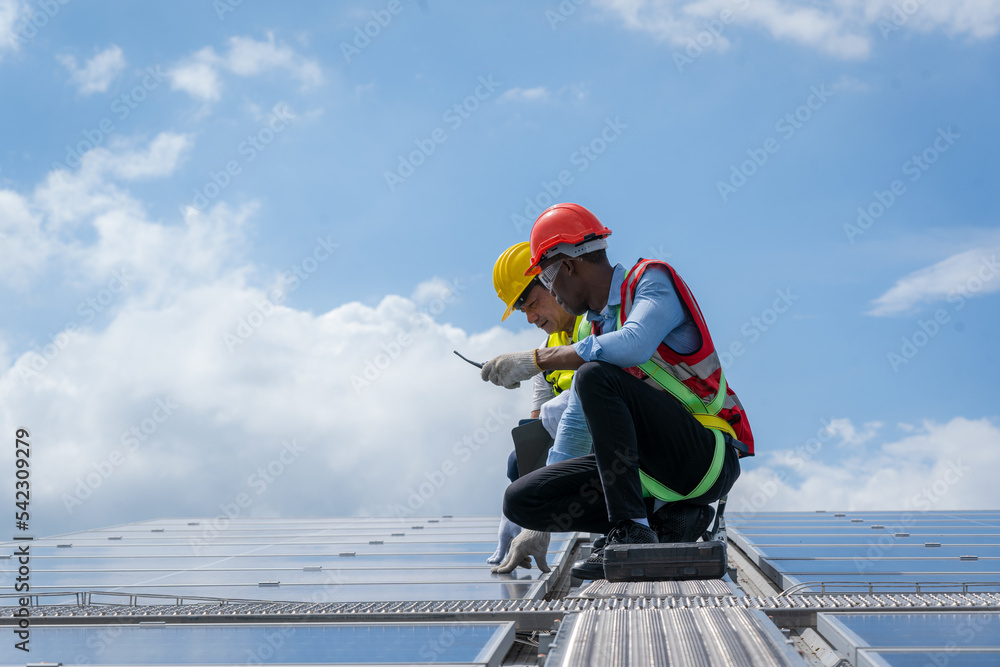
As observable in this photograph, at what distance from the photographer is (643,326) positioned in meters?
2.59

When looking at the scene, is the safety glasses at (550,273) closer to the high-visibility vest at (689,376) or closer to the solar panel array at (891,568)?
the high-visibility vest at (689,376)

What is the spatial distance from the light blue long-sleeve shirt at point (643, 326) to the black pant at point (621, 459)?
2.4 inches

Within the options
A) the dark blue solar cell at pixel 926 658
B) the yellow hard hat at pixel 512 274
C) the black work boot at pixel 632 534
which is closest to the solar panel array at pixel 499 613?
the dark blue solar cell at pixel 926 658

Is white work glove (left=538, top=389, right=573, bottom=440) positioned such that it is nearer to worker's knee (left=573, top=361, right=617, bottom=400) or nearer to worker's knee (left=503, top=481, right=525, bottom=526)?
worker's knee (left=503, top=481, right=525, bottom=526)

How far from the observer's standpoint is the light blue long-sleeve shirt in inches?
102

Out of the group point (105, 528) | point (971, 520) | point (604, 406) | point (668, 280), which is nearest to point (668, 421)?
point (604, 406)

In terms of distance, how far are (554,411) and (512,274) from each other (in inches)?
24.5

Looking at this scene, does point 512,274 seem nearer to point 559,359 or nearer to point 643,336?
point 559,359

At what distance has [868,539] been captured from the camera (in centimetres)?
488

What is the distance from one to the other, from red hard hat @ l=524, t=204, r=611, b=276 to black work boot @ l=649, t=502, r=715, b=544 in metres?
0.95

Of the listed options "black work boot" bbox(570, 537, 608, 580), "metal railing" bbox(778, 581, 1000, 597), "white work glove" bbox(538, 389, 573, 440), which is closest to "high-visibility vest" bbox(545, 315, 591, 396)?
"white work glove" bbox(538, 389, 573, 440)

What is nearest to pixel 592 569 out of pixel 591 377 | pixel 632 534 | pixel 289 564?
pixel 632 534

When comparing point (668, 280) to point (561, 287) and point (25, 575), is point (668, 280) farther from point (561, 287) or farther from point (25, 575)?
point (25, 575)

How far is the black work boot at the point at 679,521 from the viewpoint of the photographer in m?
2.81
